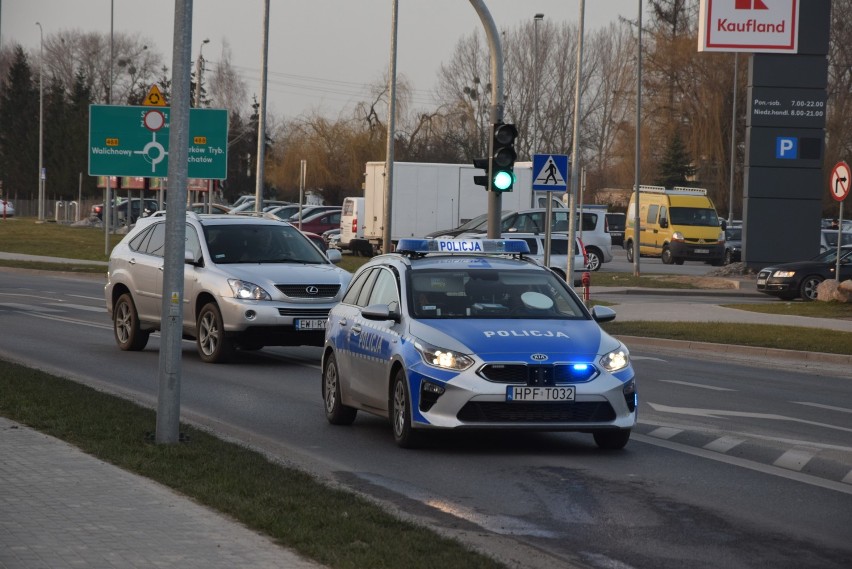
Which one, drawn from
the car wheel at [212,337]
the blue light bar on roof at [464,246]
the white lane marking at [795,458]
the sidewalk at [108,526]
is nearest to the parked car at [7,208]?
the car wheel at [212,337]

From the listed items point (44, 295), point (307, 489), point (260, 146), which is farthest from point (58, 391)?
point (260, 146)

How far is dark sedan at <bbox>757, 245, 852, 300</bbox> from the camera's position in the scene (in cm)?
3281

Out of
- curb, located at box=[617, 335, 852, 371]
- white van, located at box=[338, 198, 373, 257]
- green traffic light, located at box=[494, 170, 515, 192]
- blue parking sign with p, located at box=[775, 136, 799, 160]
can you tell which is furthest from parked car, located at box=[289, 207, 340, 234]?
green traffic light, located at box=[494, 170, 515, 192]

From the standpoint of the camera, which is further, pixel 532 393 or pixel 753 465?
pixel 532 393

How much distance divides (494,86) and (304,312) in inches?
206

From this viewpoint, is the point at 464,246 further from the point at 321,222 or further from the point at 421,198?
the point at 321,222

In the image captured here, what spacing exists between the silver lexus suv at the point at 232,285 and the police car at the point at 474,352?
4.55 meters

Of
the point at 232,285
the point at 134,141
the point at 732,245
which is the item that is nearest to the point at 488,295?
the point at 232,285

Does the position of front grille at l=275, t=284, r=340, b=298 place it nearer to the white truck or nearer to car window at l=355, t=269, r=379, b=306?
car window at l=355, t=269, r=379, b=306

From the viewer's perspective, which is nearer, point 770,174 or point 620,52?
point 770,174

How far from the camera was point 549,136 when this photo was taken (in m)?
84.3

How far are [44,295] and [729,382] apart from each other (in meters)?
18.0

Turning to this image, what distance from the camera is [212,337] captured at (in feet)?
56.8

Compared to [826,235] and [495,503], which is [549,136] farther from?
[495,503]
